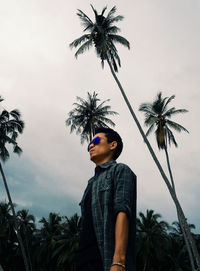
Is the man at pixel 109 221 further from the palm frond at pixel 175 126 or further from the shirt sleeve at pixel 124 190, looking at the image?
the palm frond at pixel 175 126

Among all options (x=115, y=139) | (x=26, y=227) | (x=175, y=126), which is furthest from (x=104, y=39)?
(x=26, y=227)

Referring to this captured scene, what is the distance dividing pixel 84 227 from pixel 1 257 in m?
34.5

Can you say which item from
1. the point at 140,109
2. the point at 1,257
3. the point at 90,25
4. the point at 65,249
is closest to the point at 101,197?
the point at 90,25

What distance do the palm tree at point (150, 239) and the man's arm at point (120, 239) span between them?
29684mm

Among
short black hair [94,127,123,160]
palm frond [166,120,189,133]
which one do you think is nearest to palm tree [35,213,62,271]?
palm frond [166,120,189,133]

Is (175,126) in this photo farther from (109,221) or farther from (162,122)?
(109,221)

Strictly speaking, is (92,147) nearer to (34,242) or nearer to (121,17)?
(121,17)

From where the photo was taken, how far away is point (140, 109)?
81.0 ft

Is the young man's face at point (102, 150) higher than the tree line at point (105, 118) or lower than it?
lower

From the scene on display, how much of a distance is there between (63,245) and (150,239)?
8391mm

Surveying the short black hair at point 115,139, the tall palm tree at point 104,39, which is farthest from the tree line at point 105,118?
the short black hair at point 115,139

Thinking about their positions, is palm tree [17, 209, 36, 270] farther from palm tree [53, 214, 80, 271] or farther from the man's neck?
the man's neck

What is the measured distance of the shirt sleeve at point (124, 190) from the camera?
2.59m

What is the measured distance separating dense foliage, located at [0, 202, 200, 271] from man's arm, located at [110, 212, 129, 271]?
29022 mm
